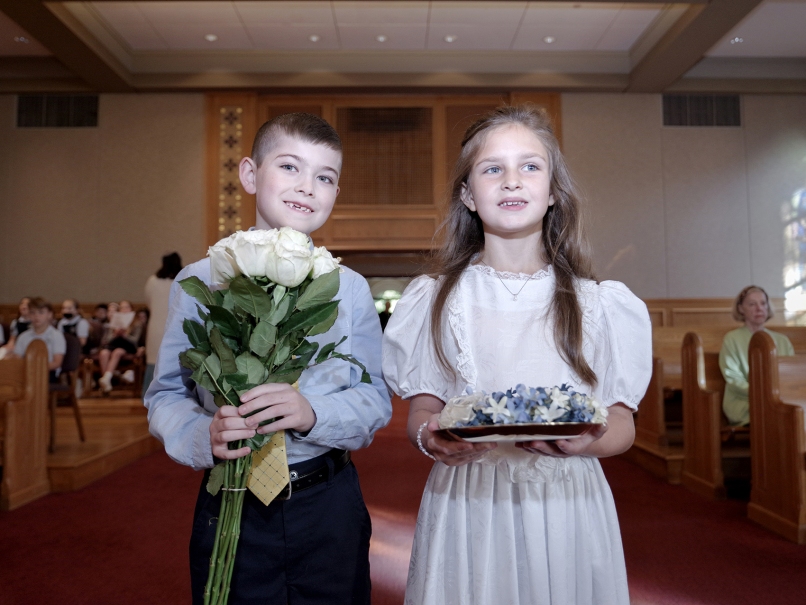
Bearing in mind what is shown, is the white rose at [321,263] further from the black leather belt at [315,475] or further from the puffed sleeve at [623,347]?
the puffed sleeve at [623,347]

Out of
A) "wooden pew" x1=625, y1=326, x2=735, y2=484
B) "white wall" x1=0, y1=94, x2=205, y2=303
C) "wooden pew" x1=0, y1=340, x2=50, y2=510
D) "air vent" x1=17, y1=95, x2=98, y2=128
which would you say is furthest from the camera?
"air vent" x1=17, y1=95, x2=98, y2=128

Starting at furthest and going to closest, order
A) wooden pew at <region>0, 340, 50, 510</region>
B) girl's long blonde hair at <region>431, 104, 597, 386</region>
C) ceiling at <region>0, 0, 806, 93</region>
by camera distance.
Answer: ceiling at <region>0, 0, 806, 93</region>, wooden pew at <region>0, 340, 50, 510</region>, girl's long blonde hair at <region>431, 104, 597, 386</region>

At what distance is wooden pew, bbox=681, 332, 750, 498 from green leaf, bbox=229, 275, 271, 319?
3.72 metres

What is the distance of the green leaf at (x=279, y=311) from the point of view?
42.9 inches

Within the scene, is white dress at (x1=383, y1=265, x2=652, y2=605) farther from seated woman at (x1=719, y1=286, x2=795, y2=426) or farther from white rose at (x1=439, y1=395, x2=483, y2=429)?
seated woman at (x1=719, y1=286, x2=795, y2=426)

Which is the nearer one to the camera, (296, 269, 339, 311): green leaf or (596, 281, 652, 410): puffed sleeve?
(296, 269, 339, 311): green leaf

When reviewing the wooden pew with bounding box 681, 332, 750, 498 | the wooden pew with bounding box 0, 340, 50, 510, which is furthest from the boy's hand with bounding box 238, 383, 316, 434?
the wooden pew with bounding box 681, 332, 750, 498

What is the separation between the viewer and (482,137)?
1.49 meters

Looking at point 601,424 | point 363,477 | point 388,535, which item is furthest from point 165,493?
point 601,424

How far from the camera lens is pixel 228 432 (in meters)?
1.11

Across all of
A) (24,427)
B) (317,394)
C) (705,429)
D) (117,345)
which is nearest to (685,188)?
(705,429)

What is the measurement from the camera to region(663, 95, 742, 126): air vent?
962cm

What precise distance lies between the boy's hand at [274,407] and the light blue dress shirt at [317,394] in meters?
0.11

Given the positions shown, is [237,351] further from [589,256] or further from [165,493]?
[165,493]
